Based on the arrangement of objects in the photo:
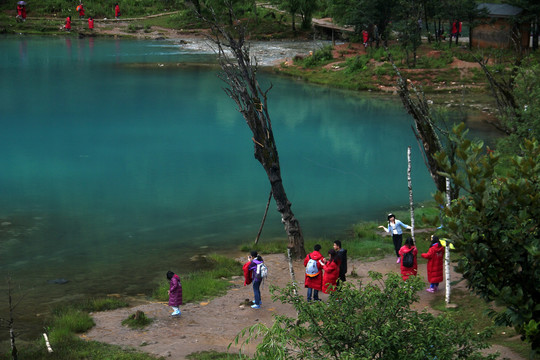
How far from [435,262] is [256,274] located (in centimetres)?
472

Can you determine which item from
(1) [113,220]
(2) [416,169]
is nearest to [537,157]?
(1) [113,220]

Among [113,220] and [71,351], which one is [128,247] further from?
[71,351]

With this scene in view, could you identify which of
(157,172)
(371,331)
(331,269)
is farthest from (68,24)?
(371,331)

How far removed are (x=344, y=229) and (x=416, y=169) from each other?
9.01 m

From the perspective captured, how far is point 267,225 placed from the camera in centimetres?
2680

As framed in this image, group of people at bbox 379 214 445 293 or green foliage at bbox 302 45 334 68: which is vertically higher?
green foliage at bbox 302 45 334 68

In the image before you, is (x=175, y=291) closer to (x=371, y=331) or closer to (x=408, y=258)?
(x=408, y=258)

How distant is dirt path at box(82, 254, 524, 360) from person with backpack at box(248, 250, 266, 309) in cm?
26

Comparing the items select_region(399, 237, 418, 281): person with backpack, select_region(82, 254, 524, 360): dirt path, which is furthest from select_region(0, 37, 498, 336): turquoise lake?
select_region(399, 237, 418, 281): person with backpack

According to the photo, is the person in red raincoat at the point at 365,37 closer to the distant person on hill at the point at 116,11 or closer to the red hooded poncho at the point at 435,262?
the distant person on hill at the point at 116,11

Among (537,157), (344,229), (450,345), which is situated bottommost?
(344,229)

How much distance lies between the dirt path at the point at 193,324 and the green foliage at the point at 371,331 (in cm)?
484

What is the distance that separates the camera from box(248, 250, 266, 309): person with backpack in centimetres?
1751

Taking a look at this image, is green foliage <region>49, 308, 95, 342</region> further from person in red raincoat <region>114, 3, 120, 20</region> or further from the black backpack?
person in red raincoat <region>114, 3, 120, 20</region>
